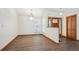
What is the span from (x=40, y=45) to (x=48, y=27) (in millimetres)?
422

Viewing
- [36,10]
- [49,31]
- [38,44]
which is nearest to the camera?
[36,10]

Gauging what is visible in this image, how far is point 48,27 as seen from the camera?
1945mm

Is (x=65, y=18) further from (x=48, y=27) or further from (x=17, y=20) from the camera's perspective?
(x=17, y=20)

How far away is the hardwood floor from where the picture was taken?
5.56ft

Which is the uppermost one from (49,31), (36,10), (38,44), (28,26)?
(36,10)

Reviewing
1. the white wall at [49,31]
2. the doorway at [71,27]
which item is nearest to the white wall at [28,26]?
the white wall at [49,31]

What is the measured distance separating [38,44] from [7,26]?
72 centimetres

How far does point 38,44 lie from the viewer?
184 cm

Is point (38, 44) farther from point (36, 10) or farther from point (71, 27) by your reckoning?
Result: point (71, 27)

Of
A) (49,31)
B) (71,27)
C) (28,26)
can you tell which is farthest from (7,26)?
(71,27)
